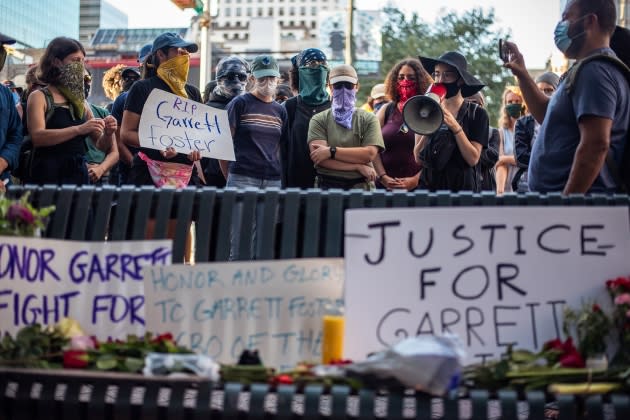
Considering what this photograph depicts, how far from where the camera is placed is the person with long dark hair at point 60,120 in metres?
7.18

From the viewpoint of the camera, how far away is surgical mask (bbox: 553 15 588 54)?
541 centimetres

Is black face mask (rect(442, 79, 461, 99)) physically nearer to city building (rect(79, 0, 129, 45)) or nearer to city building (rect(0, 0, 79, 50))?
city building (rect(0, 0, 79, 50))

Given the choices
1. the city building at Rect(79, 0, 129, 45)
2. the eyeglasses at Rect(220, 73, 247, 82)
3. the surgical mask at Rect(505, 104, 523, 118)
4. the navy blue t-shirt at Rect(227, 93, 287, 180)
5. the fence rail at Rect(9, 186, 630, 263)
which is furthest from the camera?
the city building at Rect(79, 0, 129, 45)

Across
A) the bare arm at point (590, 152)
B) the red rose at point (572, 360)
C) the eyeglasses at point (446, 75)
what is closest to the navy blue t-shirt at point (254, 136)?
the eyeglasses at point (446, 75)

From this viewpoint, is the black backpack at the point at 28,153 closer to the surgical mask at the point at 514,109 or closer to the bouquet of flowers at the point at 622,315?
the bouquet of flowers at the point at 622,315

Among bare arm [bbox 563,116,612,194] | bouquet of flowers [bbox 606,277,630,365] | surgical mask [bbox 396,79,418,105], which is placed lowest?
bouquet of flowers [bbox 606,277,630,365]

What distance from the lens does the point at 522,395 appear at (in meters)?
3.50

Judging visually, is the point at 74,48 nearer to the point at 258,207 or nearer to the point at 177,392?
the point at 258,207

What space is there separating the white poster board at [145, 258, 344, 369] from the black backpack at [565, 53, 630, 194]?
1890 mm

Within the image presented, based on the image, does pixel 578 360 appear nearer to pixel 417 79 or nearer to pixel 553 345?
pixel 553 345

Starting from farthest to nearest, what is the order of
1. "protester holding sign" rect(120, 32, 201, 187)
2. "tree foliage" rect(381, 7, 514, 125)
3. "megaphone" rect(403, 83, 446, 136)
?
"tree foliage" rect(381, 7, 514, 125), "protester holding sign" rect(120, 32, 201, 187), "megaphone" rect(403, 83, 446, 136)

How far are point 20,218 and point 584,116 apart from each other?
101 inches

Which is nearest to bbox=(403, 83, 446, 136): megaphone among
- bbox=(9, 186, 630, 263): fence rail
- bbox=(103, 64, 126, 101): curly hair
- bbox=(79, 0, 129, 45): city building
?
bbox=(9, 186, 630, 263): fence rail

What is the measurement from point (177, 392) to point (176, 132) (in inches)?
170
